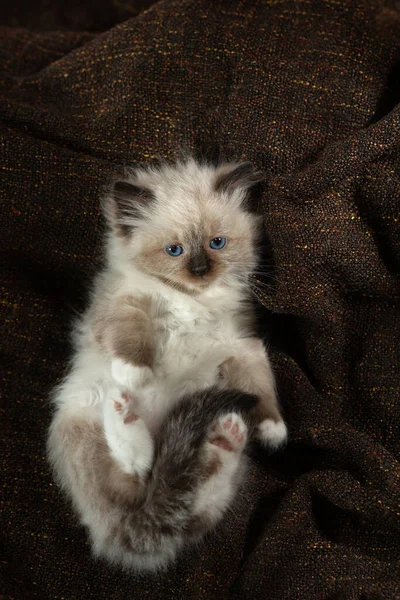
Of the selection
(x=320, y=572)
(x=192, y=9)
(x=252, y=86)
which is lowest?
(x=320, y=572)

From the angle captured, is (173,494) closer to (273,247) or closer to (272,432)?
(272,432)

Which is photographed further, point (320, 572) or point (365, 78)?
point (365, 78)

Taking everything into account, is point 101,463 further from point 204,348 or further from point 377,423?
point 377,423

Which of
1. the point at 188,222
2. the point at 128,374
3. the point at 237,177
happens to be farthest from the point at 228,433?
the point at 237,177

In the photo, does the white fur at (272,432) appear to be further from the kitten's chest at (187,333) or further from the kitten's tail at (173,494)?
the kitten's chest at (187,333)

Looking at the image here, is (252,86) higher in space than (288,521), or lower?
higher

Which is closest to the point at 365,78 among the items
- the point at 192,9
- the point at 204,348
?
the point at 192,9

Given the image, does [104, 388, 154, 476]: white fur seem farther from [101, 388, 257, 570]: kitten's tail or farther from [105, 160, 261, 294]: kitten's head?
[105, 160, 261, 294]: kitten's head
